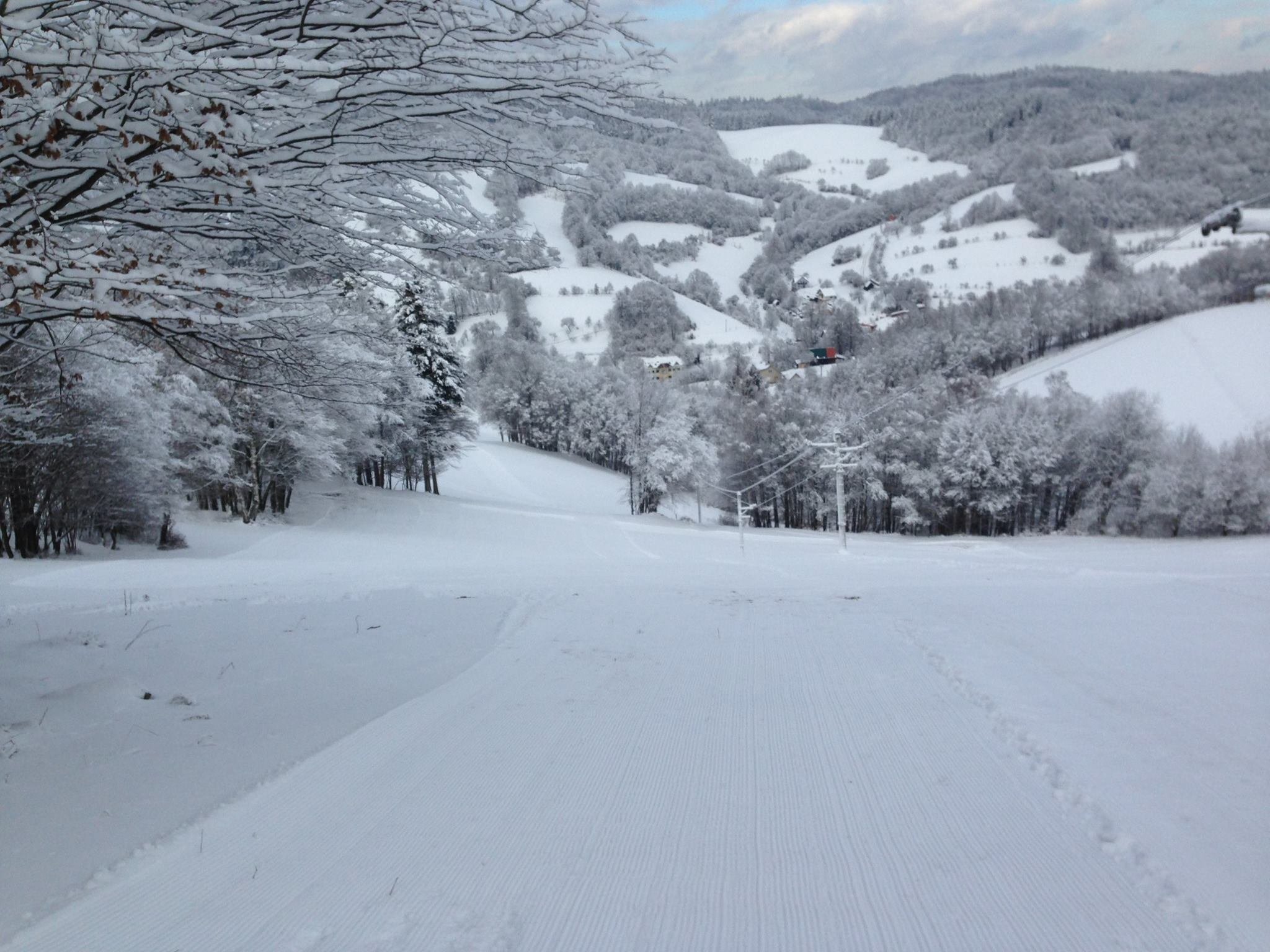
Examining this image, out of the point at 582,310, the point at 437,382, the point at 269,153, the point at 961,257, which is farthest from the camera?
the point at 582,310

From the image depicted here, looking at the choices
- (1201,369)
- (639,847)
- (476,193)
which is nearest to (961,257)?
(1201,369)

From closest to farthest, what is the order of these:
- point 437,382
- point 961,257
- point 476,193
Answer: point 476,193 → point 437,382 → point 961,257

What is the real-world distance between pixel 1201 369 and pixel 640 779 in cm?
4893

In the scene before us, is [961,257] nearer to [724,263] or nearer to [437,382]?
[724,263]

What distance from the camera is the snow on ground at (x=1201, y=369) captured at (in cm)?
3691

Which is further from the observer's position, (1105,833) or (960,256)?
(960,256)

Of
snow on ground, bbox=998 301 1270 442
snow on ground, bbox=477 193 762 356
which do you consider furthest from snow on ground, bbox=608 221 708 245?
snow on ground, bbox=998 301 1270 442

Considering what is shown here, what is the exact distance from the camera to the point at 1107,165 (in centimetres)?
10662

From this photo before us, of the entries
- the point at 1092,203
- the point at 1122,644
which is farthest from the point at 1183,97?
the point at 1122,644

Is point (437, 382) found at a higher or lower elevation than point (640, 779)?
higher

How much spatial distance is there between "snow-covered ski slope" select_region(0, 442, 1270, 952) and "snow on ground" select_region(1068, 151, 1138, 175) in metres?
87.4

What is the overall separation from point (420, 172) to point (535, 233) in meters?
1.45

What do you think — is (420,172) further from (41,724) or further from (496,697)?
(41,724)

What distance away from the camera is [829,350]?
98625 mm
